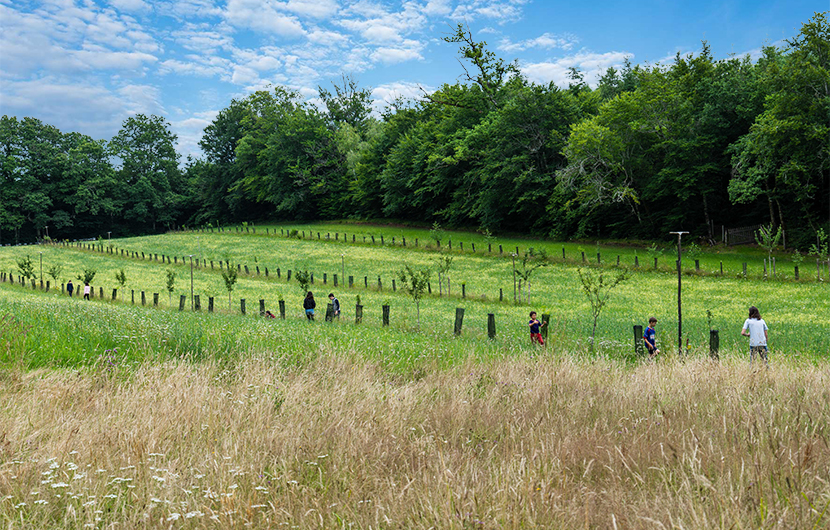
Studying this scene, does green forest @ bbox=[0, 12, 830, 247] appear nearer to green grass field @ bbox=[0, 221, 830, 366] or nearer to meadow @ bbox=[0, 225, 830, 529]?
green grass field @ bbox=[0, 221, 830, 366]

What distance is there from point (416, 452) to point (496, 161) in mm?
54474

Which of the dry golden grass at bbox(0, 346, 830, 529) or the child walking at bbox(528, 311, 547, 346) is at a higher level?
the dry golden grass at bbox(0, 346, 830, 529)

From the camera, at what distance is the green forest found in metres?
39.9

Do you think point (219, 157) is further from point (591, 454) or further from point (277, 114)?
point (591, 454)

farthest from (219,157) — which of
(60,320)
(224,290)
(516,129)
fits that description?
(60,320)

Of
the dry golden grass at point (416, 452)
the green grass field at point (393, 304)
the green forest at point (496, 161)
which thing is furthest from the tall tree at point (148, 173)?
the dry golden grass at point (416, 452)

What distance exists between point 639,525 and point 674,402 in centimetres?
261

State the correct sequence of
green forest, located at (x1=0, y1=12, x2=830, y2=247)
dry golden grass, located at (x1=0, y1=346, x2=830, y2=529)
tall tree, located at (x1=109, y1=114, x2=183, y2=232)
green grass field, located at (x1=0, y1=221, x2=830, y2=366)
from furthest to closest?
1. tall tree, located at (x1=109, y1=114, x2=183, y2=232)
2. green forest, located at (x1=0, y1=12, x2=830, y2=247)
3. green grass field, located at (x1=0, y1=221, x2=830, y2=366)
4. dry golden grass, located at (x1=0, y1=346, x2=830, y2=529)

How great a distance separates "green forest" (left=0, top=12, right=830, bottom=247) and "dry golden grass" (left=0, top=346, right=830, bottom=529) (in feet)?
128

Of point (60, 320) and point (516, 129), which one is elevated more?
point (516, 129)

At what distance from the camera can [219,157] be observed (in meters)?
106

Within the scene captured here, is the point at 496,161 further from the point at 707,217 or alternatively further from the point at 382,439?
the point at 382,439

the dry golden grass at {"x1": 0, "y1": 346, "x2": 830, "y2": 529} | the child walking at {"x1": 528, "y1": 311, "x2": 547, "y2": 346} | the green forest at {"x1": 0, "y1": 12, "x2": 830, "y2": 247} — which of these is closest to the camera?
the dry golden grass at {"x1": 0, "y1": 346, "x2": 830, "y2": 529}

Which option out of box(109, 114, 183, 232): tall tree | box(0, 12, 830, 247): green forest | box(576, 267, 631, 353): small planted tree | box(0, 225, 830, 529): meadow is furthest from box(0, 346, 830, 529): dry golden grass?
box(109, 114, 183, 232): tall tree
